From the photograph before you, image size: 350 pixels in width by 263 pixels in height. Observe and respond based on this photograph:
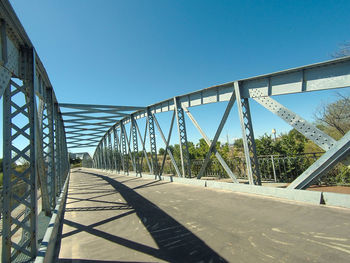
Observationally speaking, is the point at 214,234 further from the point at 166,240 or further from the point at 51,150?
the point at 51,150

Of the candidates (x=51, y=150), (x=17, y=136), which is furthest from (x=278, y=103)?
(x=51, y=150)

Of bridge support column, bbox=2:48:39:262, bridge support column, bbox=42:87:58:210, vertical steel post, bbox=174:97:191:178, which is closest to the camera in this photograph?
bridge support column, bbox=2:48:39:262

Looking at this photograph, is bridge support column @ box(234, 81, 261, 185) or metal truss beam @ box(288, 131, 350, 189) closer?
metal truss beam @ box(288, 131, 350, 189)

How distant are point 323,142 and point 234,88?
3941 millimetres

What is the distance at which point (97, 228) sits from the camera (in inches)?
185

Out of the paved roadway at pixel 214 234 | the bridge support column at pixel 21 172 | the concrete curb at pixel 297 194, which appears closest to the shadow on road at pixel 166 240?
the paved roadway at pixel 214 234

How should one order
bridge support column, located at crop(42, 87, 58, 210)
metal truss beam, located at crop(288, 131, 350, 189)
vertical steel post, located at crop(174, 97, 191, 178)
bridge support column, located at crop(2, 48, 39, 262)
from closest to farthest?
1. bridge support column, located at crop(2, 48, 39, 262)
2. metal truss beam, located at crop(288, 131, 350, 189)
3. bridge support column, located at crop(42, 87, 58, 210)
4. vertical steel post, located at crop(174, 97, 191, 178)

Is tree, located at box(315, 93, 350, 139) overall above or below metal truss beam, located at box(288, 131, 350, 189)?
above

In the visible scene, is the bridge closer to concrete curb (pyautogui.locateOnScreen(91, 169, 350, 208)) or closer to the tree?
concrete curb (pyautogui.locateOnScreen(91, 169, 350, 208))

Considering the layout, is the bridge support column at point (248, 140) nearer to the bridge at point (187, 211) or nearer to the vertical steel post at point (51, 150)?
the bridge at point (187, 211)

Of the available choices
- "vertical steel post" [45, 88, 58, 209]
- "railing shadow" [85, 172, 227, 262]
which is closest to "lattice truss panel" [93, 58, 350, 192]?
"railing shadow" [85, 172, 227, 262]

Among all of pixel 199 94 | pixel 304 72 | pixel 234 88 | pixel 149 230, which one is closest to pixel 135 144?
pixel 199 94

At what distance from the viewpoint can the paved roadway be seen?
9.69 ft

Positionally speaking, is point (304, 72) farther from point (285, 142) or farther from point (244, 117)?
point (285, 142)
